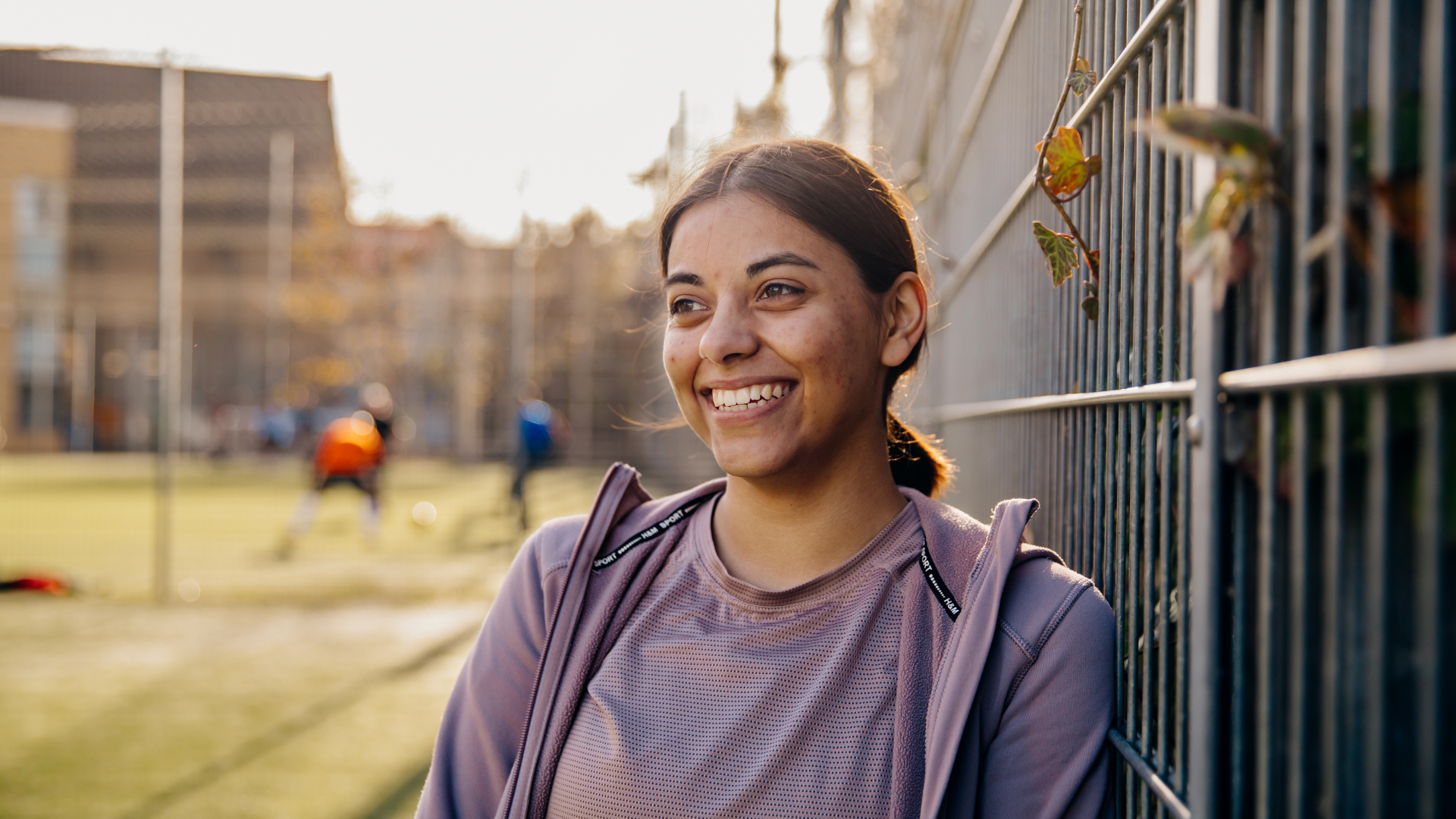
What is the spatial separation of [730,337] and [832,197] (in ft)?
0.92

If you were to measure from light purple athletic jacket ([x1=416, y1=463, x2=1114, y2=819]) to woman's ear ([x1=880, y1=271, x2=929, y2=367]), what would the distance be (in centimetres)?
24

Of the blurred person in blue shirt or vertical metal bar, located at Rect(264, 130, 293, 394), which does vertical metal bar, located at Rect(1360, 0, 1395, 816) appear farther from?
vertical metal bar, located at Rect(264, 130, 293, 394)

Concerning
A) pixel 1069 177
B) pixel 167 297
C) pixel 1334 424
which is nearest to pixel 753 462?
pixel 1069 177

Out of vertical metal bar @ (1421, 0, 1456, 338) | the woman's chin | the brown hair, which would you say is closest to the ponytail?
the brown hair

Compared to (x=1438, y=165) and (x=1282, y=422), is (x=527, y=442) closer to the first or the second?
(x=1282, y=422)

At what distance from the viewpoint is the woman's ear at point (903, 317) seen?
1.80m

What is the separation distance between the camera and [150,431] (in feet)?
108

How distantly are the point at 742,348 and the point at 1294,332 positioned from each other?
0.93 m

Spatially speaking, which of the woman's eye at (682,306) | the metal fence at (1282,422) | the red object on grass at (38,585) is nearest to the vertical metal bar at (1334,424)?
the metal fence at (1282,422)

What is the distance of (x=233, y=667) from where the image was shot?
5887 millimetres

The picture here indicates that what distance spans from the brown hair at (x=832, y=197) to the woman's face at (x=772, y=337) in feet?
0.08

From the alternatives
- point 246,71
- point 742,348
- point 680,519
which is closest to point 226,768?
point 680,519

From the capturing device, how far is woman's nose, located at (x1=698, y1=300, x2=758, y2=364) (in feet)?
5.43

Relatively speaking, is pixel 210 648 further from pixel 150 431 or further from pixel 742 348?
pixel 150 431
